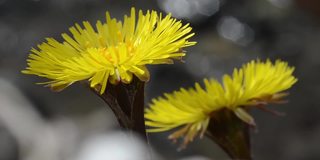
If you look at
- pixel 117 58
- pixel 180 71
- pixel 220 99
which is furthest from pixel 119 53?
pixel 180 71

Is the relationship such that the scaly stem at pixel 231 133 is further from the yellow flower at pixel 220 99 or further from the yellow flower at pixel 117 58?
the yellow flower at pixel 117 58

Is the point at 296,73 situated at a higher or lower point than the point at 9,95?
lower

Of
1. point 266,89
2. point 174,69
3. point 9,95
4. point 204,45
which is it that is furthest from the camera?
point 204,45

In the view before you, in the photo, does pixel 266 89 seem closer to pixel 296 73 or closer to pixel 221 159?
pixel 221 159

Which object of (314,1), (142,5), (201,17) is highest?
(142,5)

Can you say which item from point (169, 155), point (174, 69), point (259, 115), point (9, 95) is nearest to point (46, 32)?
point (9, 95)

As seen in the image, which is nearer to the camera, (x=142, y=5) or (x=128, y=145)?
(x=128, y=145)

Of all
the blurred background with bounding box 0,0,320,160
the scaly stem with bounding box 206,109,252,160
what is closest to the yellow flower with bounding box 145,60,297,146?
the scaly stem with bounding box 206,109,252,160

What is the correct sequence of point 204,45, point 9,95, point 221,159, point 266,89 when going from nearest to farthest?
point 266,89
point 221,159
point 9,95
point 204,45

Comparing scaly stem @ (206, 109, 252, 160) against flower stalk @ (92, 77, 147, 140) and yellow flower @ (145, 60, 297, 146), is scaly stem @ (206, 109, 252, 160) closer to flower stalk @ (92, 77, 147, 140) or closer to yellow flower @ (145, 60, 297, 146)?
yellow flower @ (145, 60, 297, 146)
